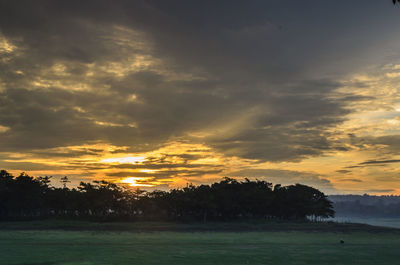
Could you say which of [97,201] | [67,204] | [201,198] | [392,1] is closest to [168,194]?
[201,198]

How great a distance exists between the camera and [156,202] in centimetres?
12912

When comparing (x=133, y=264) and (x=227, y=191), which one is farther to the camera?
(x=227, y=191)

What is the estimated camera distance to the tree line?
11981cm

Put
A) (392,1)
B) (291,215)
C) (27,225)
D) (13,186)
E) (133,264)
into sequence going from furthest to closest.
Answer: (291,215) < (13,186) < (27,225) < (133,264) < (392,1)

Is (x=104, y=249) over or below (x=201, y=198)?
below

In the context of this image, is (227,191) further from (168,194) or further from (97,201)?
(97,201)

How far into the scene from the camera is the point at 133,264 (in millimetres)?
32125

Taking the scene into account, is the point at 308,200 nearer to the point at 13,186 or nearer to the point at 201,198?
the point at 201,198

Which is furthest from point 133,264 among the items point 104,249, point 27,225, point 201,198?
point 201,198

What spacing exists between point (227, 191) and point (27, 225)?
63.5 m

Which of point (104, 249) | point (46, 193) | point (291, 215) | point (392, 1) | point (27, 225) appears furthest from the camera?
point (291, 215)

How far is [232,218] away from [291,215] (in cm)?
2234

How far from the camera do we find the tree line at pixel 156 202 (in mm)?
119812

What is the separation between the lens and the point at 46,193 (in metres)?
127
